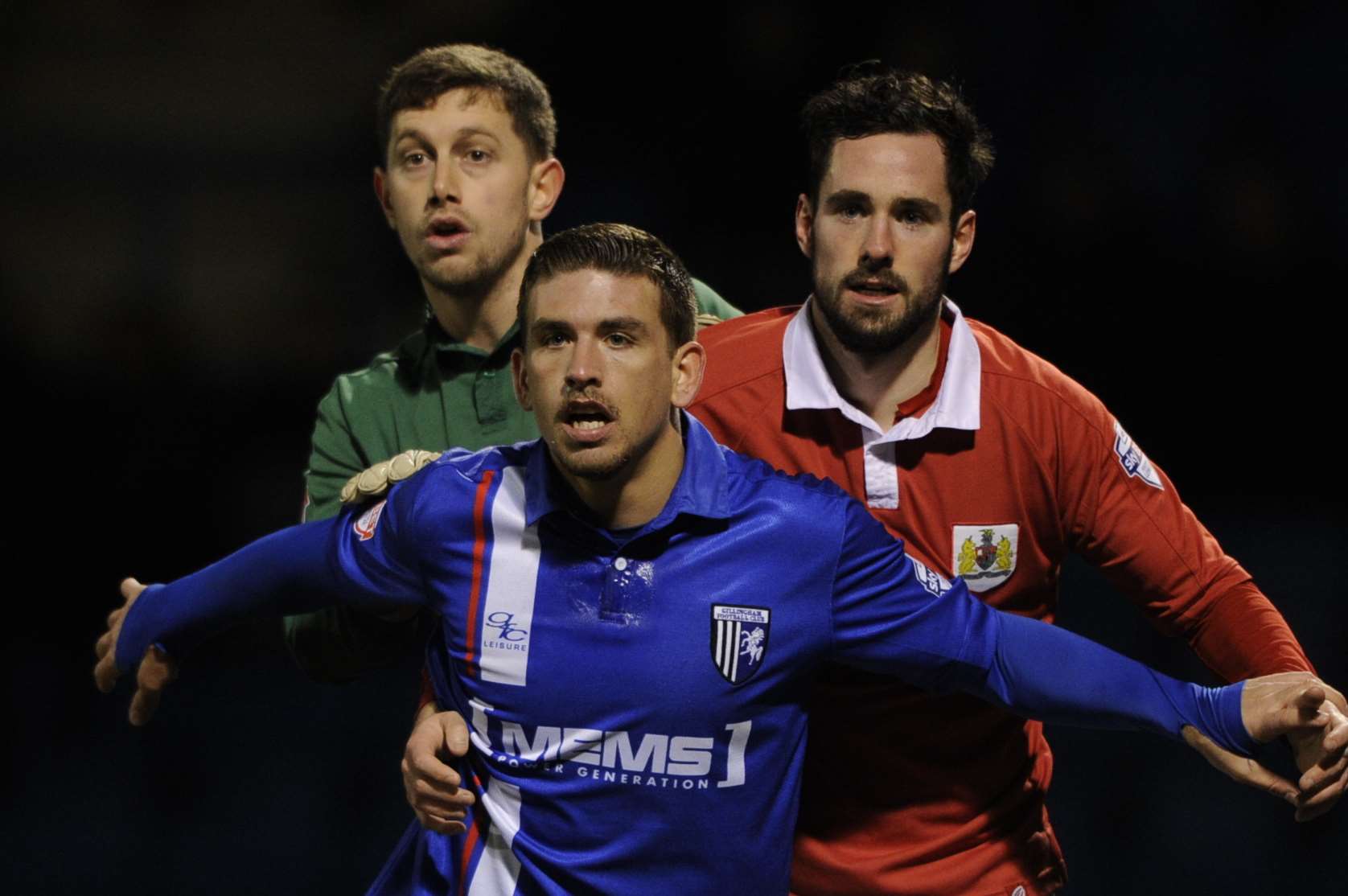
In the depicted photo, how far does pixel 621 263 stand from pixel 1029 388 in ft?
2.38

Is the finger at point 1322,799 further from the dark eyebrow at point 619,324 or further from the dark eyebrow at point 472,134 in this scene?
the dark eyebrow at point 472,134

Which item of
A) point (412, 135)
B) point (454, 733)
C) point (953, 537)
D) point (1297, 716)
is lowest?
point (454, 733)

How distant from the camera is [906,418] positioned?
8.79 feet

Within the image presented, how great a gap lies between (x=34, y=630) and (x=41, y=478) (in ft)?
1.62

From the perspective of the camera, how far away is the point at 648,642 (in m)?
2.29

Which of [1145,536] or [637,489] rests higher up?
[637,489]

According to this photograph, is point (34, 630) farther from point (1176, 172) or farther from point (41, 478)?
point (1176, 172)

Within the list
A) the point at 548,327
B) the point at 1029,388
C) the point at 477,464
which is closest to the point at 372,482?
the point at 477,464

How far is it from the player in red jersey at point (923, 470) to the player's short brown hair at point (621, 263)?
336 mm

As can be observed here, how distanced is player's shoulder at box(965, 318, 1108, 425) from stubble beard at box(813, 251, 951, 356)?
0.14m

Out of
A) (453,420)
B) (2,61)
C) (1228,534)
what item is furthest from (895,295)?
Answer: (2,61)

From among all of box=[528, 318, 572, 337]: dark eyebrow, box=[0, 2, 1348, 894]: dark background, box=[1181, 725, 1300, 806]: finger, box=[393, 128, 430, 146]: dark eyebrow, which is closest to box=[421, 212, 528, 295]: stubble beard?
box=[393, 128, 430, 146]: dark eyebrow

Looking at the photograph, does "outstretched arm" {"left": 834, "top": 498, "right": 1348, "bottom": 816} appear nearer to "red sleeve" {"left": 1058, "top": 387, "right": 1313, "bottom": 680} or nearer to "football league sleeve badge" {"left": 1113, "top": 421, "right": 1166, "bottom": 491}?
"red sleeve" {"left": 1058, "top": 387, "right": 1313, "bottom": 680}

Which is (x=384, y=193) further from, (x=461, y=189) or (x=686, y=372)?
(x=686, y=372)
